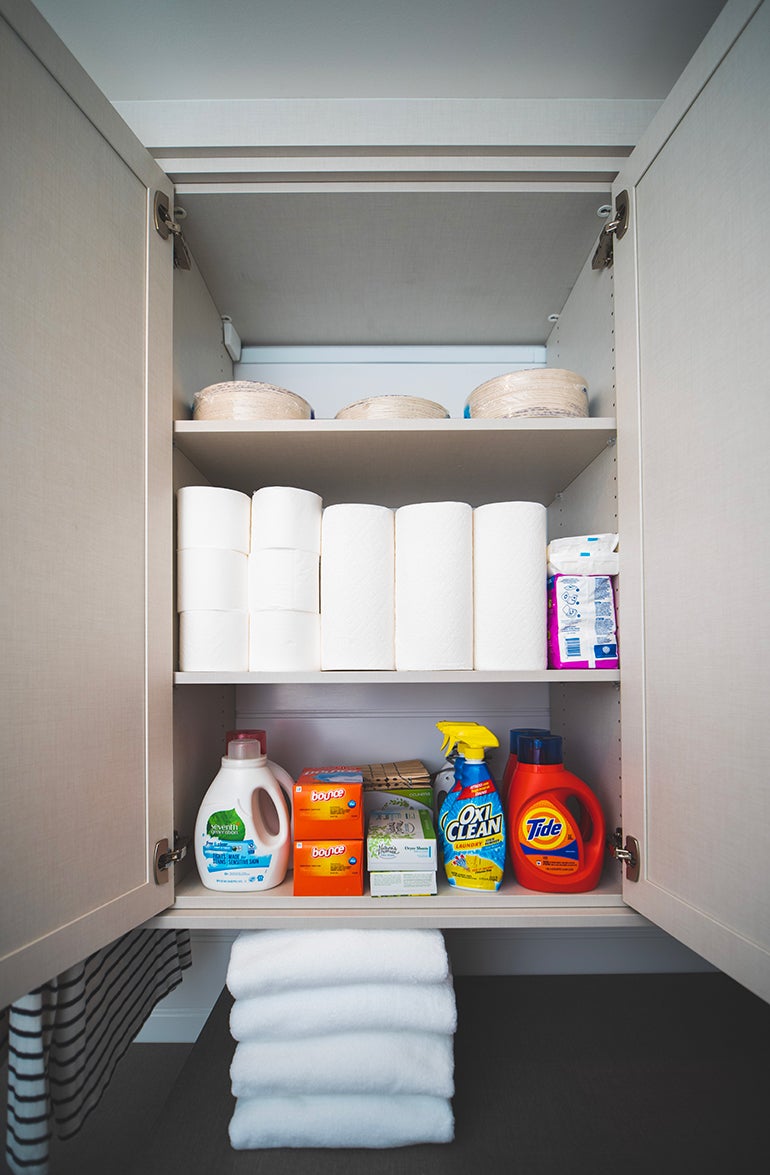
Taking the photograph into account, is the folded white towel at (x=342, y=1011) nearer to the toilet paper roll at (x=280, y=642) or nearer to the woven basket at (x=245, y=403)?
the toilet paper roll at (x=280, y=642)

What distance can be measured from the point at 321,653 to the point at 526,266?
897 mm

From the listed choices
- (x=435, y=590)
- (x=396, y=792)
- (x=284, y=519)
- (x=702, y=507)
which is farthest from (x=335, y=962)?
(x=702, y=507)

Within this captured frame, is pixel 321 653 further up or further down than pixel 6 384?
further down

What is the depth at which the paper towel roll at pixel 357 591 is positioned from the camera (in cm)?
93

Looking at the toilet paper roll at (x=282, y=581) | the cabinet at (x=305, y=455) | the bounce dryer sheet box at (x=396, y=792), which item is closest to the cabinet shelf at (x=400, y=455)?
the cabinet at (x=305, y=455)

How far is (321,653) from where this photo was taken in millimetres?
957

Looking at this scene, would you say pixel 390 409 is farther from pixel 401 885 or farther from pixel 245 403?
pixel 401 885

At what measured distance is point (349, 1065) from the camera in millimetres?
857

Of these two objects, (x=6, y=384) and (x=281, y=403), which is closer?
(x=6, y=384)

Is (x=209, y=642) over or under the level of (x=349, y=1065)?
over

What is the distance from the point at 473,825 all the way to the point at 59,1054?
68cm

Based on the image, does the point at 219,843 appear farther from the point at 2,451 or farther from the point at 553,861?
the point at 2,451

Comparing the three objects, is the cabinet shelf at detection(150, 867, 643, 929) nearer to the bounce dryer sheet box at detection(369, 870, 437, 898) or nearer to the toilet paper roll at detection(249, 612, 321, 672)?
the bounce dryer sheet box at detection(369, 870, 437, 898)

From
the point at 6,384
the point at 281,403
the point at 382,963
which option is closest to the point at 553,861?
the point at 382,963
